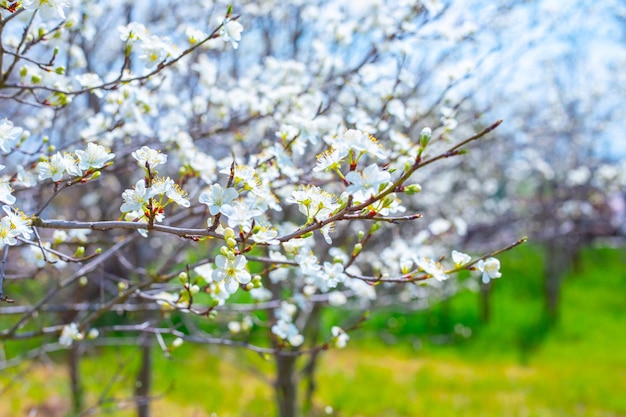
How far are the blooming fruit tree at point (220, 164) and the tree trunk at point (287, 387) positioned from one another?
0.05 ft

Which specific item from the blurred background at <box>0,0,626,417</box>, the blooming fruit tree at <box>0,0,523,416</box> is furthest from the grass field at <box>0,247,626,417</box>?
the blooming fruit tree at <box>0,0,523,416</box>

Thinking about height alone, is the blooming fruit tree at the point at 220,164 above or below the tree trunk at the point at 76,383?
above

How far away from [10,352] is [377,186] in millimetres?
Result: 7087

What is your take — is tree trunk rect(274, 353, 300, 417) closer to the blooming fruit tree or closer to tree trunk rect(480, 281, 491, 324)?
the blooming fruit tree

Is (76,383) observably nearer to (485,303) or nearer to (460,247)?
(460,247)

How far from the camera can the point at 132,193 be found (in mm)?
1277

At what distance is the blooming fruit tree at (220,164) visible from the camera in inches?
51.3

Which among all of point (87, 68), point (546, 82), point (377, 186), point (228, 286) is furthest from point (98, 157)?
point (546, 82)

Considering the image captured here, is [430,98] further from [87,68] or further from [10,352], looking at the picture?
[10,352]

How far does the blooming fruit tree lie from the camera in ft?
4.27

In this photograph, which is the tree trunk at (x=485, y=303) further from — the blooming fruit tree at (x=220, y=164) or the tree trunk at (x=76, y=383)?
the tree trunk at (x=76, y=383)

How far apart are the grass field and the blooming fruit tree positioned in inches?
41.7

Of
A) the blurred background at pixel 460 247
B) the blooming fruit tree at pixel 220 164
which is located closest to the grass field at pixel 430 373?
the blurred background at pixel 460 247

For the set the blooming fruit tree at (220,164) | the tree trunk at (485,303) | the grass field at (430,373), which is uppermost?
the blooming fruit tree at (220,164)
